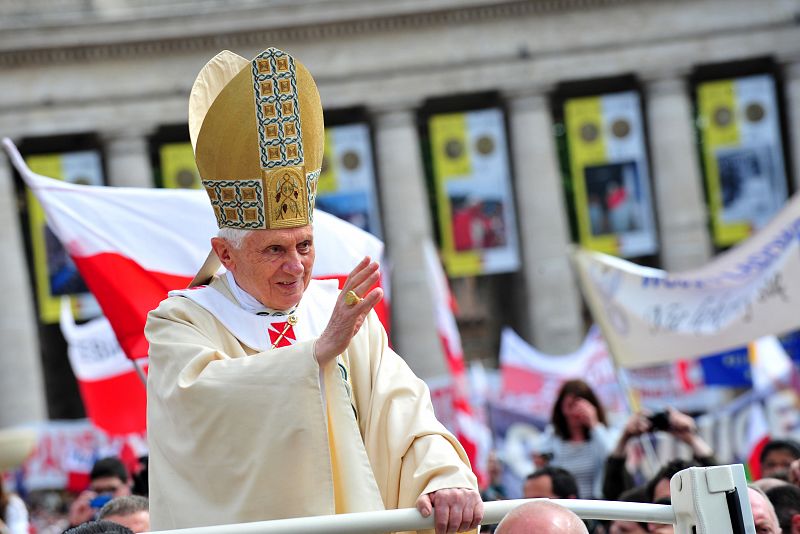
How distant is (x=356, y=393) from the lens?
6.56 metres

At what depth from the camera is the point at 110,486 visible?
12.1 meters

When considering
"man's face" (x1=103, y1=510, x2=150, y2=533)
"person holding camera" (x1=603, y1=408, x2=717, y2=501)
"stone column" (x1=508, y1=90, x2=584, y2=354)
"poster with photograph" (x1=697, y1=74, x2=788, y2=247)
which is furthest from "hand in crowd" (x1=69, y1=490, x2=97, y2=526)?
"poster with photograph" (x1=697, y1=74, x2=788, y2=247)

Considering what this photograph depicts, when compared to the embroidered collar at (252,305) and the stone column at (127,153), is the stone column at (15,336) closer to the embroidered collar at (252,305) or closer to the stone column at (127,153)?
the stone column at (127,153)

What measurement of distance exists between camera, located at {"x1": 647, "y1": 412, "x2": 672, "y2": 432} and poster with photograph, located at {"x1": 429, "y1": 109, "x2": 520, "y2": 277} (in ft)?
131

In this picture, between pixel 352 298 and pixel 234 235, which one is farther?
pixel 234 235

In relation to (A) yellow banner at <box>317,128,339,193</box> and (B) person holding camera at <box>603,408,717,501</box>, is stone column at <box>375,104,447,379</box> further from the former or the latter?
(B) person holding camera at <box>603,408,717,501</box>

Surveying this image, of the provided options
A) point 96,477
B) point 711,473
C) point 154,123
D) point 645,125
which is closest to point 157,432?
point 711,473

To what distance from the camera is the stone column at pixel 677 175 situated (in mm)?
52500

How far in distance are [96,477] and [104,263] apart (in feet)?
6.05

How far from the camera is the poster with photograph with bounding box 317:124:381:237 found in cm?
4947

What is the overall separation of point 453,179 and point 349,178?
3241mm

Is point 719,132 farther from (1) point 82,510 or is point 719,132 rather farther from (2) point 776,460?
(1) point 82,510

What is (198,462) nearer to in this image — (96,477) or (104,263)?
(104,263)

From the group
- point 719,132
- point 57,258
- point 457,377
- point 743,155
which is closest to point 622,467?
point 457,377
